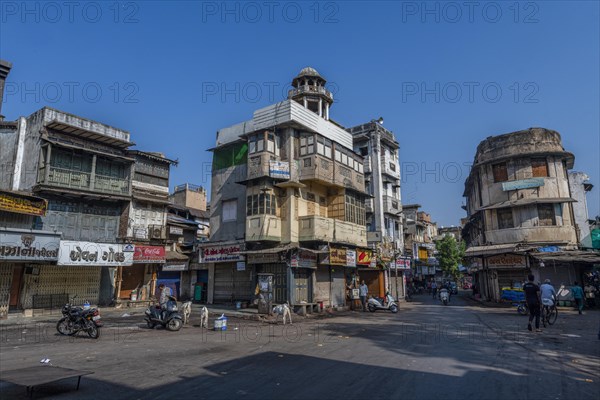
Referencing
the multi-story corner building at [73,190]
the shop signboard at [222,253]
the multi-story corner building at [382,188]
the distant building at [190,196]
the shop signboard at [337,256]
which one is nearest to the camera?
the multi-story corner building at [73,190]

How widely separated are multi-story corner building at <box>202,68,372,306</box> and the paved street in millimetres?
9122

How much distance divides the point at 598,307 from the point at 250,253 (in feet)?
74.8

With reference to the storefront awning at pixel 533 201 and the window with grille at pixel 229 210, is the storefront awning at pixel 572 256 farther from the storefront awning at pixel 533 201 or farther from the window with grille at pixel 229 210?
the window with grille at pixel 229 210

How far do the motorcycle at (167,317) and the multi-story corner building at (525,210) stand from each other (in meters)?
24.3

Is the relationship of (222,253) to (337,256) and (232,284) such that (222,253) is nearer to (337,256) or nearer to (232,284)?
(232,284)

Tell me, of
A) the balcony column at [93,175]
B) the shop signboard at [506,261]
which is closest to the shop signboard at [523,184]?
the shop signboard at [506,261]

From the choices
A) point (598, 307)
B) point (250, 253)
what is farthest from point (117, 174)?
point (598, 307)

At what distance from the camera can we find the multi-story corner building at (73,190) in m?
21.9

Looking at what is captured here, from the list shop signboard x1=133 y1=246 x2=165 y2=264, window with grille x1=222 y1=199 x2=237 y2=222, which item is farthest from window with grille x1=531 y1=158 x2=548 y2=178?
shop signboard x1=133 y1=246 x2=165 y2=264

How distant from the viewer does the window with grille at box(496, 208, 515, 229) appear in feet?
102

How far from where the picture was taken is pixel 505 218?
103 feet

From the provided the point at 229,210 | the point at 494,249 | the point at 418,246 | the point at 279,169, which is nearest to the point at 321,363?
the point at 279,169

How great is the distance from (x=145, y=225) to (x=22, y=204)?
34.2 ft

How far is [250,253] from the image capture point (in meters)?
22.8
